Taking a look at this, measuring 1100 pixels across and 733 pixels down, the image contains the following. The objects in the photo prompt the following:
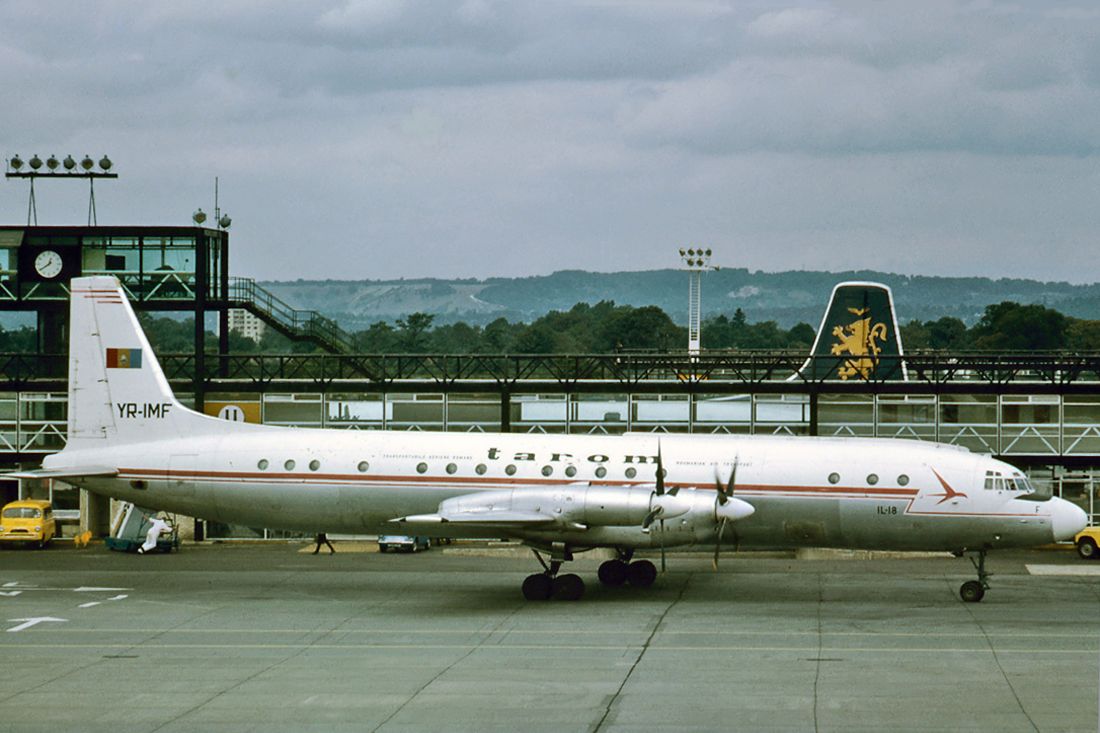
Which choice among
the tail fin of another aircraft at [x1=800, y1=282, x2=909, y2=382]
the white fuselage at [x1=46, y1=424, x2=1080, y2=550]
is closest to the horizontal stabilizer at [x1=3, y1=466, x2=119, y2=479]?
the white fuselage at [x1=46, y1=424, x2=1080, y2=550]

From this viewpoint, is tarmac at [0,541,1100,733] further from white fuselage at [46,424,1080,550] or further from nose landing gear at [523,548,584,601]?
white fuselage at [46,424,1080,550]

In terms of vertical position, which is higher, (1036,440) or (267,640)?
(1036,440)

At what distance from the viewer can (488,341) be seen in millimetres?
199000

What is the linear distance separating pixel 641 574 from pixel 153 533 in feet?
57.5

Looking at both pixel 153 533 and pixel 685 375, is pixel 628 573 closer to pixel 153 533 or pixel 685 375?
pixel 685 375

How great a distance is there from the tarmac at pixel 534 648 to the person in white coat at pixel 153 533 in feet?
6.17

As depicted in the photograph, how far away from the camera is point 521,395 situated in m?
50.2

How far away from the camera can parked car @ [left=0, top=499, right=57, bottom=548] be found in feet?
159

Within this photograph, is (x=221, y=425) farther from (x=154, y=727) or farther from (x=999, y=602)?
(x=999, y=602)

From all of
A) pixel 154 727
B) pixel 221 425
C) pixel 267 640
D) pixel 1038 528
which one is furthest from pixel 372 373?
pixel 154 727

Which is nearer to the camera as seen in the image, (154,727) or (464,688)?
(154,727)

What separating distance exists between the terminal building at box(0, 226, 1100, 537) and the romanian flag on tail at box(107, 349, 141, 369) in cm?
803

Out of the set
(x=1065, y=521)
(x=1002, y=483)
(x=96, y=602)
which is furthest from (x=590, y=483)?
(x=96, y=602)

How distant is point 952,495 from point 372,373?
24.4 meters
